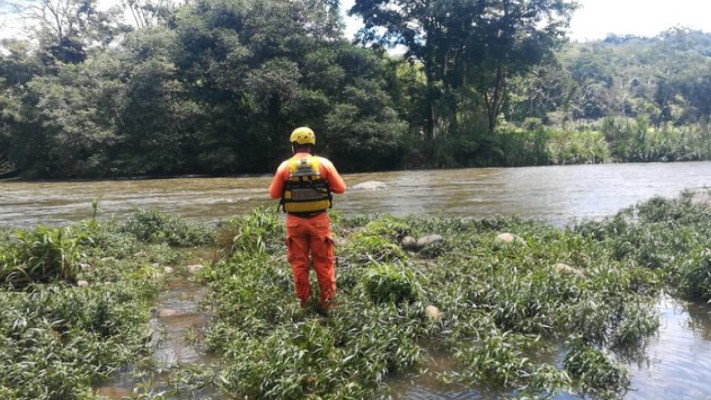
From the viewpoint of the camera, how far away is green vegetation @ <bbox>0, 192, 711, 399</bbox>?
4355mm

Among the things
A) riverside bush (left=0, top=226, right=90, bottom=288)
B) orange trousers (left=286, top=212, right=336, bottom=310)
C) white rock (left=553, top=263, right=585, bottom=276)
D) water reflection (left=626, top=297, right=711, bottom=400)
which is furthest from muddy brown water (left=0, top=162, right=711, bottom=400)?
riverside bush (left=0, top=226, right=90, bottom=288)

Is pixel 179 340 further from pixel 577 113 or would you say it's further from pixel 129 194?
pixel 577 113

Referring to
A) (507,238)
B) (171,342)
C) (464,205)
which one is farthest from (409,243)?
(464,205)

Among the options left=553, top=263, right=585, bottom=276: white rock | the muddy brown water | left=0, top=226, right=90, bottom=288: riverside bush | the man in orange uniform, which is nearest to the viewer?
the muddy brown water

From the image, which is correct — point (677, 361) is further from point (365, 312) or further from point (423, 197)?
point (423, 197)

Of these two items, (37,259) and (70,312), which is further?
(37,259)

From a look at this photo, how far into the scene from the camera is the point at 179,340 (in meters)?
5.46

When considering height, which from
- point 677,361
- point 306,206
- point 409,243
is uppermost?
point 306,206

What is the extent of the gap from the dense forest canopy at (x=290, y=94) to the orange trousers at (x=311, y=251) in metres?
24.6

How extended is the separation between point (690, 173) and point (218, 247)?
2298 centimetres

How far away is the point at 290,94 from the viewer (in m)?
30.0

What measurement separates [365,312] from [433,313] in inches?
32.5

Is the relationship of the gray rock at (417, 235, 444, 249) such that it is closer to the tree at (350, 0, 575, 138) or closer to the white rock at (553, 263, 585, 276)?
the white rock at (553, 263, 585, 276)

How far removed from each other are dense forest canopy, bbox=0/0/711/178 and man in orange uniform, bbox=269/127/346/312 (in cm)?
2456
